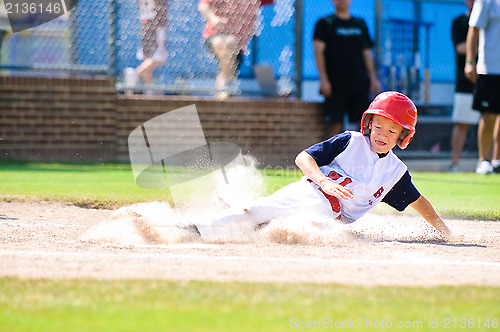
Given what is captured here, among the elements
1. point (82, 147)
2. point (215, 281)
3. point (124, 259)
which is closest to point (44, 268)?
point (124, 259)

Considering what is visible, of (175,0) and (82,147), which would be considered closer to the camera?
(82,147)

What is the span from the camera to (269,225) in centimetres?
495

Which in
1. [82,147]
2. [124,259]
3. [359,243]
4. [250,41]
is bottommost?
[82,147]

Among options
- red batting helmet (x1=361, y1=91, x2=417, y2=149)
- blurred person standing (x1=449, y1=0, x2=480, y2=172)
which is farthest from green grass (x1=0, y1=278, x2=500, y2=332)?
blurred person standing (x1=449, y1=0, x2=480, y2=172)

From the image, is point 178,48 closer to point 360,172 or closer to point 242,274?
point 360,172

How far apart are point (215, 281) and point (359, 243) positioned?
1.70 meters

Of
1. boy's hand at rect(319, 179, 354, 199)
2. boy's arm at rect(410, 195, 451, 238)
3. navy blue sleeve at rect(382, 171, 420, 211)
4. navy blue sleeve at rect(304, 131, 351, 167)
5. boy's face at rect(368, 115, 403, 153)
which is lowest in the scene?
boy's arm at rect(410, 195, 451, 238)

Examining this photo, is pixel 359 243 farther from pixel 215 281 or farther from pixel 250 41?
pixel 250 41

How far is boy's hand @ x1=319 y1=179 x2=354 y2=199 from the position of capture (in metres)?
4.63

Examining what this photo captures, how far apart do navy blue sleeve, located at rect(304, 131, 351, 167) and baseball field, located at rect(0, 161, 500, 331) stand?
17.0 inches

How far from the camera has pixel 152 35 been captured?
36.8ft

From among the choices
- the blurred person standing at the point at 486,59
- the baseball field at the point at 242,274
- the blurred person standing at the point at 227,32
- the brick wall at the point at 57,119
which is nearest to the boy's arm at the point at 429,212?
the baseball field at the point at 242,274

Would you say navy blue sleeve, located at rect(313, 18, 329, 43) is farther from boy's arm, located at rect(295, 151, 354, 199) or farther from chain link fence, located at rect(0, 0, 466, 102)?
boy's arm, located at rect(295, 151, 354, 199)

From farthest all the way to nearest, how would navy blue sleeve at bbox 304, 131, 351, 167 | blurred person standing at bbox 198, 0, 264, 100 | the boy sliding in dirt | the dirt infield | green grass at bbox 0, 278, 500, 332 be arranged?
blurred person standing at bbox 198, 0, 264, 100, navy blue sleeve at bbox 304, 131, 351, 167, the boy sliding in dirt, the dirt infield, green grass at bbox 0, 278, 500, 332
